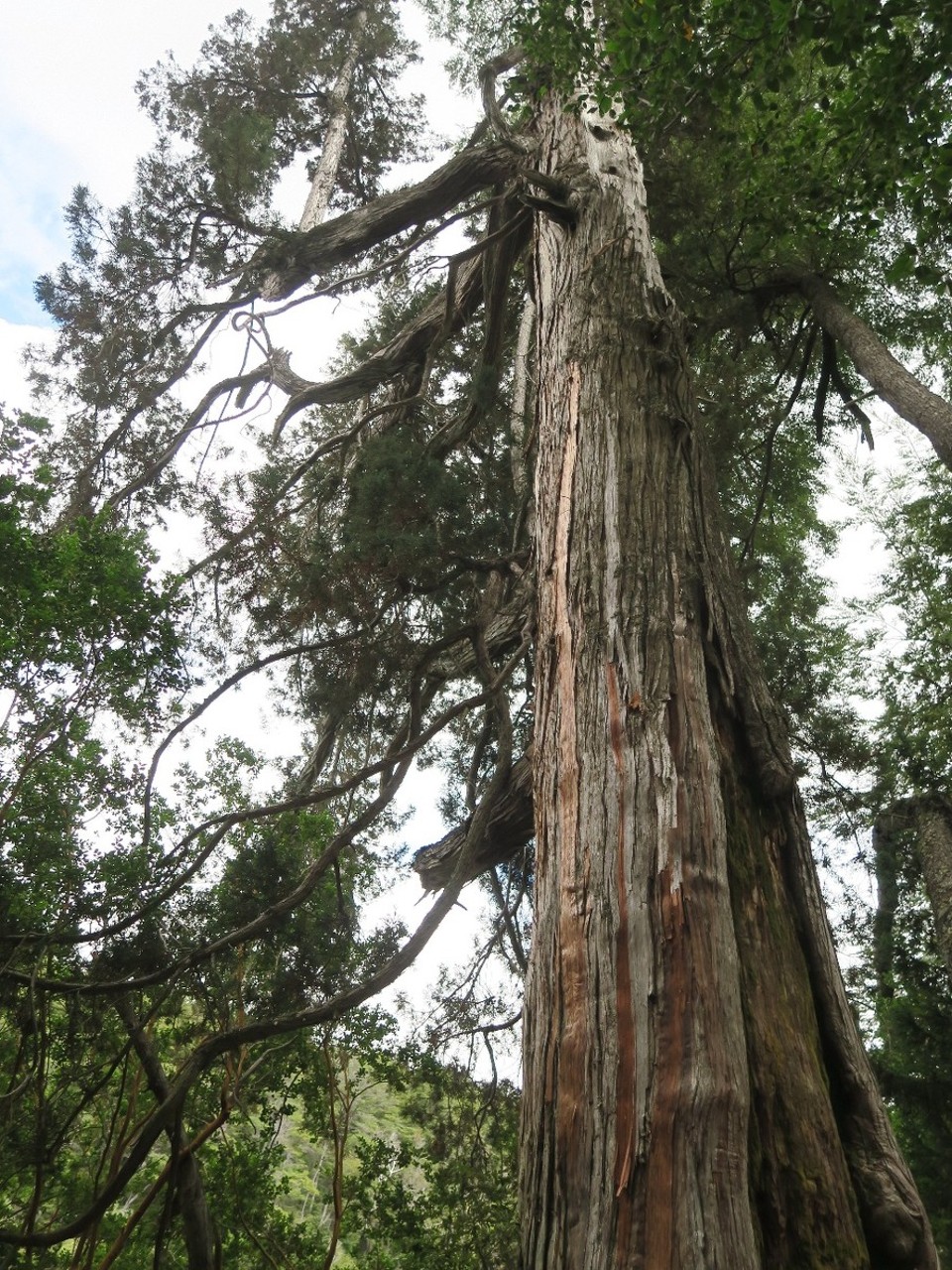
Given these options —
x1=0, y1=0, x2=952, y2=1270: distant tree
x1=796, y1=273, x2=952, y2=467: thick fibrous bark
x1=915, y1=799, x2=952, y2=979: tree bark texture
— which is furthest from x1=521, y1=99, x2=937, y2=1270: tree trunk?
x1=915, y1=799, x2=952, y2=979: tree bark texture

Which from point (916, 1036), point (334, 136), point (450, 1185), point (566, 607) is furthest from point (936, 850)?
point (334, 136)

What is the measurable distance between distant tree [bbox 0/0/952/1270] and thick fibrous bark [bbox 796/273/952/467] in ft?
0.09

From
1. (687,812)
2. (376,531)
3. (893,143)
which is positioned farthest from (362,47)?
(687,812)

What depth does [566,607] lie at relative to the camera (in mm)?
2564

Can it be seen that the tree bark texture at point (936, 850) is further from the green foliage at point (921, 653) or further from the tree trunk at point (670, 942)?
the tree trunk at point (670, 942)

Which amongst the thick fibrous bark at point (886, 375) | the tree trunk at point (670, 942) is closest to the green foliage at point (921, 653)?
the thick fibrous bark at point (886, 375)

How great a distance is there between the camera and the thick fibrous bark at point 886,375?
13.9 feet

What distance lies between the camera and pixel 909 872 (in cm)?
771

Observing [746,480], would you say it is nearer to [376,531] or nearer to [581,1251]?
[376,531]

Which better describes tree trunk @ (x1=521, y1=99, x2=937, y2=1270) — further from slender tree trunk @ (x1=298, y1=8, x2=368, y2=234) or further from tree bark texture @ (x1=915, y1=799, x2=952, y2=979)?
slender tree trunk @ (x1=298, y1=8, x2=368, y2=234)

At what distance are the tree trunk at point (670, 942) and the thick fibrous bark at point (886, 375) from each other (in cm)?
200

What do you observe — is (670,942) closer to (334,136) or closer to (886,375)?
(886,375)

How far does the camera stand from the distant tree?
1.75 meters

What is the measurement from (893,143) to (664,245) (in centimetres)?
373
